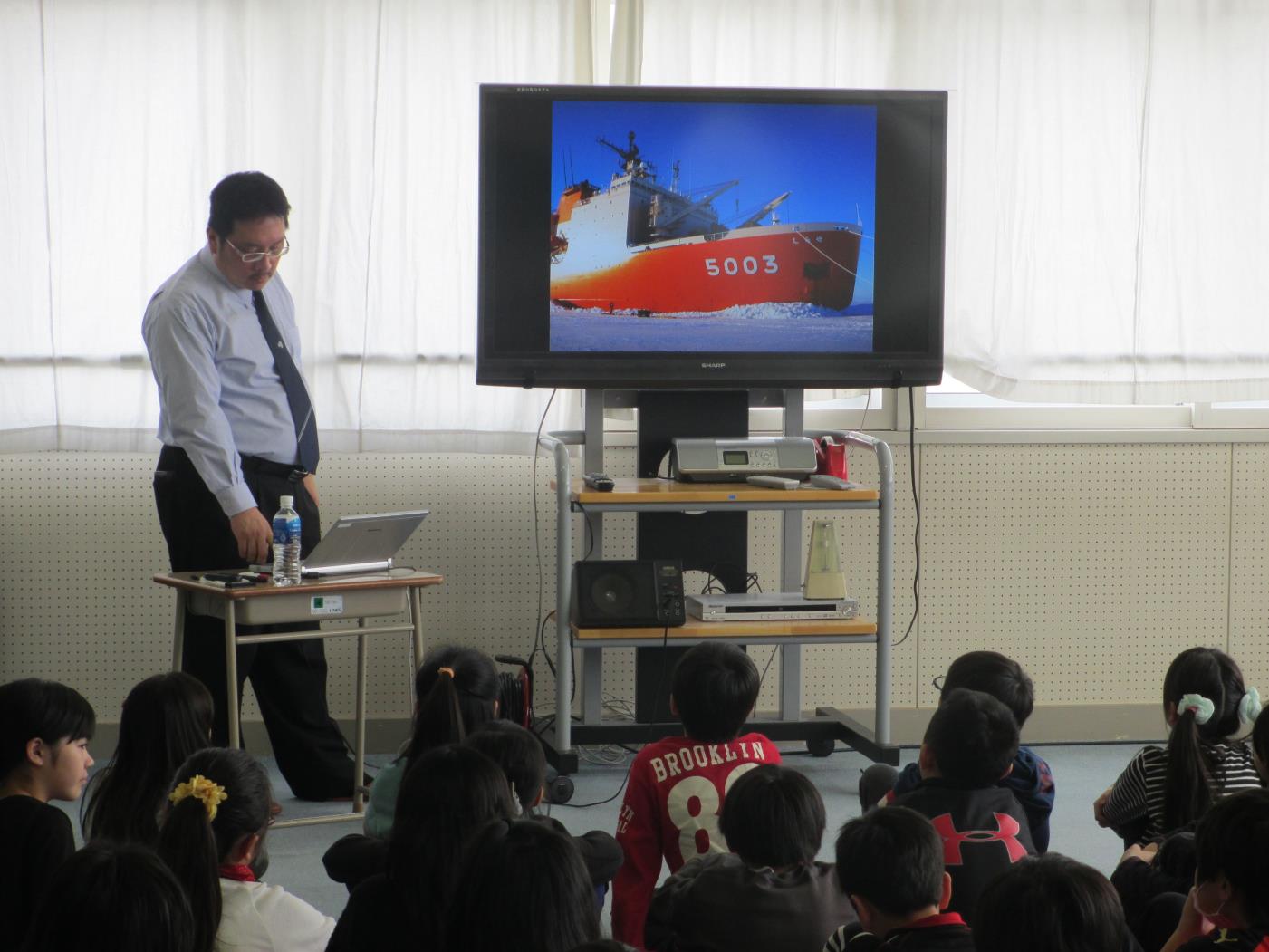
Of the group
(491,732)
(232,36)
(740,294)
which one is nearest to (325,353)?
(232,36)

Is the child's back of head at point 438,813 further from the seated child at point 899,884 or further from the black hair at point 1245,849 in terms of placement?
the black hair at point 1245,849

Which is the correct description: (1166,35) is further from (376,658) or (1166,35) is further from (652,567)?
(376,658)

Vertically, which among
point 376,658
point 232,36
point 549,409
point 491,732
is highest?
point 232,36

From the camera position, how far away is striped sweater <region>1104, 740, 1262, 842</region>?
2678 mm

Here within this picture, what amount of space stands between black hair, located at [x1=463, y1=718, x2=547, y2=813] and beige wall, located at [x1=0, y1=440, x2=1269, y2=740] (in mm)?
2327

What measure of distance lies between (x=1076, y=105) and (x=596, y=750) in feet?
8.34

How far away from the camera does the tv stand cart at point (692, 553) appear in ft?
13.1

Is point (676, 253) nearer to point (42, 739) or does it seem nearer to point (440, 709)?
point (440, 709)

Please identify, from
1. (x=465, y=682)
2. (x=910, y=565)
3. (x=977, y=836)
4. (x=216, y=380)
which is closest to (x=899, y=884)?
(x=977, y=836)

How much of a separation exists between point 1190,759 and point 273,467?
234 centimetres

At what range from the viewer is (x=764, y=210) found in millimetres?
4211

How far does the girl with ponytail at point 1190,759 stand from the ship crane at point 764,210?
189cm

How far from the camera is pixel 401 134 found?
4.43 m

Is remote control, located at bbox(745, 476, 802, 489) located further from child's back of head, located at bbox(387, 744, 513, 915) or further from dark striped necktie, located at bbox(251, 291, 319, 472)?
child's back of head, located at bbox(387, 744, 513, 915)
